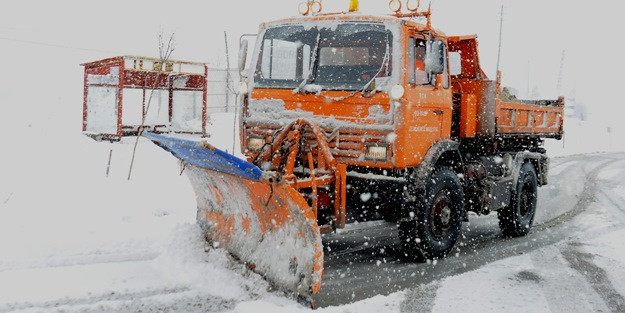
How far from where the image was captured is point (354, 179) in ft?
20.5

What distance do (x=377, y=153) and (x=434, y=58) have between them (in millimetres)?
1280

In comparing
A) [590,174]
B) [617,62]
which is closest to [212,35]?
[590,174]

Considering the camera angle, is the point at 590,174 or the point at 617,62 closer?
the point at 590,174

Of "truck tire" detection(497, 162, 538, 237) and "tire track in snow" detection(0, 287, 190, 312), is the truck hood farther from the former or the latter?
"truck tire" detection(497, 162, 538, 237)

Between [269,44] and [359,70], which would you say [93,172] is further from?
[359,70]

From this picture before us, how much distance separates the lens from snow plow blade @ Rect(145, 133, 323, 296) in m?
4.88

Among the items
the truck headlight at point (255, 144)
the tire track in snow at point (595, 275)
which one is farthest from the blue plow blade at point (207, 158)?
the tire track in snow at point (595, 275)

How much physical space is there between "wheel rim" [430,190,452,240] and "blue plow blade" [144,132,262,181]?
8.33ft

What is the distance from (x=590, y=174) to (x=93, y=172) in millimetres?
14470

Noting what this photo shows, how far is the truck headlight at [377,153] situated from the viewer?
6.00m

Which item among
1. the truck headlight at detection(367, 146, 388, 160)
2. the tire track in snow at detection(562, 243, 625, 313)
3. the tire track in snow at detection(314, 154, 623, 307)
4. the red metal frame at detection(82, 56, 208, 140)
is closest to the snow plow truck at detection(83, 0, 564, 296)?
the truck headlight at detection(367, 146, 388, 160)

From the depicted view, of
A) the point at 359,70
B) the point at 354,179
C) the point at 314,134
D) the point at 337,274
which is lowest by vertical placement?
the point at 337,274

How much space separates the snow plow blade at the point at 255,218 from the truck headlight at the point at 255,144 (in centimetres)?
76

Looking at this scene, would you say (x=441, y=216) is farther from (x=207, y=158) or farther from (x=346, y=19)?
(x=207, y=158)
